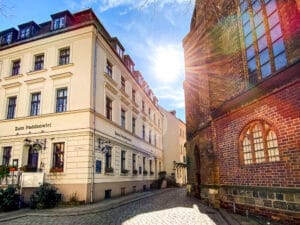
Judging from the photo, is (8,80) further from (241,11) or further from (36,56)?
(241,11)

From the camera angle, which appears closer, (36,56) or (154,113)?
(36,56)

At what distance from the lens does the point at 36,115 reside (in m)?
15.1

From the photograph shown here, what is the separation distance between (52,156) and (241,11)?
12.3 metres

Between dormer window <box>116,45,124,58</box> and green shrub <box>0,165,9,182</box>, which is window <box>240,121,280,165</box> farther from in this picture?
dormer window <box>116,45,124,58</box>

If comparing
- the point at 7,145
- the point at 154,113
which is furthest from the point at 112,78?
the point at 154,113

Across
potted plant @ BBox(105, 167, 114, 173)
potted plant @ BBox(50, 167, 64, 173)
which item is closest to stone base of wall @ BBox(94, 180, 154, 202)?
potted plant @ BBox(105, 167, 114, 173)

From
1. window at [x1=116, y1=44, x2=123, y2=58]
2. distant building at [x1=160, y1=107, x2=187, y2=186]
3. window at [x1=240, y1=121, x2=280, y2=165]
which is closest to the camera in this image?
window at [x1=240, y1=121, x2=280, y2=165]

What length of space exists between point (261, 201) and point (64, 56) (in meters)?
13.9

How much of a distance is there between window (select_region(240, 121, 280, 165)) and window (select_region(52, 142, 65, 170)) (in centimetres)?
988

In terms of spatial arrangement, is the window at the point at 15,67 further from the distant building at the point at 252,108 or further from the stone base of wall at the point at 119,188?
the distant building at the point at 252,108

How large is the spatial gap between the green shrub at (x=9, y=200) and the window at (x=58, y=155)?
261cm

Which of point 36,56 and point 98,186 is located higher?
point 36,56

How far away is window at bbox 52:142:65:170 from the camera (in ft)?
45.5

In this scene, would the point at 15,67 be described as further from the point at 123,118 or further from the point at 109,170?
the point at 109,170
